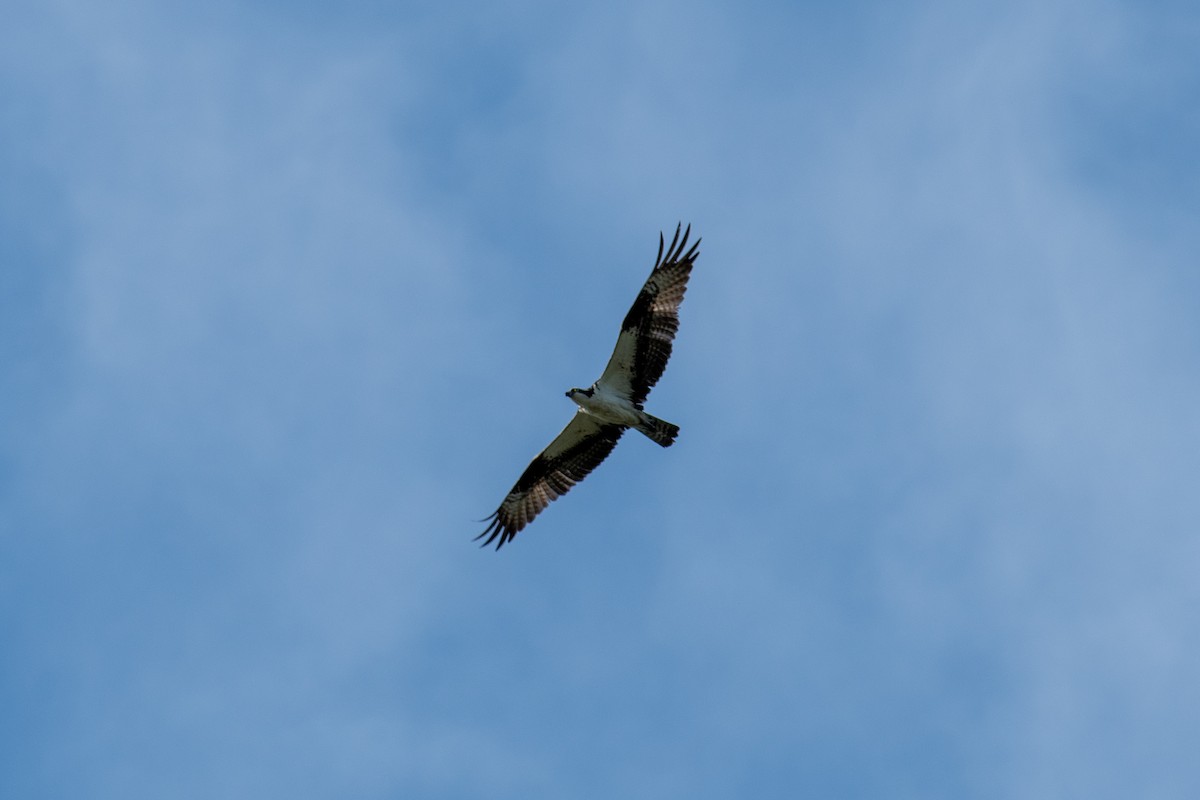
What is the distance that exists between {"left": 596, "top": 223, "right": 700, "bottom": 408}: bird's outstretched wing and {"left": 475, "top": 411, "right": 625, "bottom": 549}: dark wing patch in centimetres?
106

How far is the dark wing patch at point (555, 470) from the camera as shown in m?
27.3

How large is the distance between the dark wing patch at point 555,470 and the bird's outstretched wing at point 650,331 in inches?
41.8

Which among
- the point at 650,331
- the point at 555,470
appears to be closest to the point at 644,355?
the point at 650,331

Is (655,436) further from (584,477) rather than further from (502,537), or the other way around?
(502,537)

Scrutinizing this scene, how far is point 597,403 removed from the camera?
26.1 metres

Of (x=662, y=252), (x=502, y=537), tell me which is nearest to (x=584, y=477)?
(x=502, y=537)

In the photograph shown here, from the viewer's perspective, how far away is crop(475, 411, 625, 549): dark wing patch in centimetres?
2730

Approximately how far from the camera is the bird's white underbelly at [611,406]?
26078 mm

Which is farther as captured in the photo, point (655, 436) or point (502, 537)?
point (502, 537)

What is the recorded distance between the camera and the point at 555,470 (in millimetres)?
27984

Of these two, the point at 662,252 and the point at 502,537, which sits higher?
the point at 662,252

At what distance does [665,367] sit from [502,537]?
474cm

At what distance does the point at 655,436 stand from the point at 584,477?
222cm

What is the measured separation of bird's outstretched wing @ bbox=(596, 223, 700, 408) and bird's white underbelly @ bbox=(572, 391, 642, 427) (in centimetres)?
19
